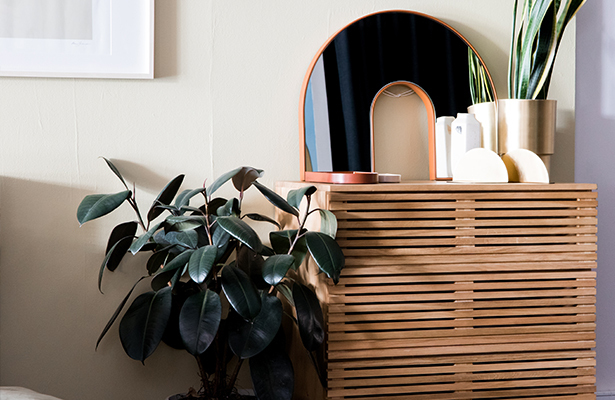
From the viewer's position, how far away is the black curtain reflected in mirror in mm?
1679

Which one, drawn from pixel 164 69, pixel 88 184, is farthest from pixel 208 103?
pixel 88 184

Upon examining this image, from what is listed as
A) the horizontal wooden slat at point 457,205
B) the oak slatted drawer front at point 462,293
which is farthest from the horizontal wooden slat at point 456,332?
the horizontal wooden slat at point 457,205

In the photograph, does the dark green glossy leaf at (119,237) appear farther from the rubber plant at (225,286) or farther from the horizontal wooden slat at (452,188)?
the horizontal wooden slat at (452,188)

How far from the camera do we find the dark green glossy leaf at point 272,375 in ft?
4.08

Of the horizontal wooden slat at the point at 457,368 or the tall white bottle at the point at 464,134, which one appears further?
the tall white bottle at the point at 464,134

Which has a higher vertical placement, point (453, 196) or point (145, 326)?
point (453, 196)

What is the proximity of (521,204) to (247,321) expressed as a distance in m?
0.77

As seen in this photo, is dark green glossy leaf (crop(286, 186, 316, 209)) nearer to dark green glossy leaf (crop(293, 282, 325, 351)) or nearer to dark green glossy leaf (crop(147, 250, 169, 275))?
dark green glossy leaf (crop(293, 282, 325, 351))

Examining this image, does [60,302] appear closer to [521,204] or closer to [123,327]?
[123,327]

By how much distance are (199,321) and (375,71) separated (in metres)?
1.00

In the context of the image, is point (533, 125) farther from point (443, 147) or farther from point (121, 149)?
point (121, 149)

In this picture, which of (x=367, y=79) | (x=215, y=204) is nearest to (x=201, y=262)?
(x=215, y=204)

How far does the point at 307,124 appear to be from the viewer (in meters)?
1.68

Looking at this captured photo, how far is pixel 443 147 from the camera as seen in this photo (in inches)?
68.2
